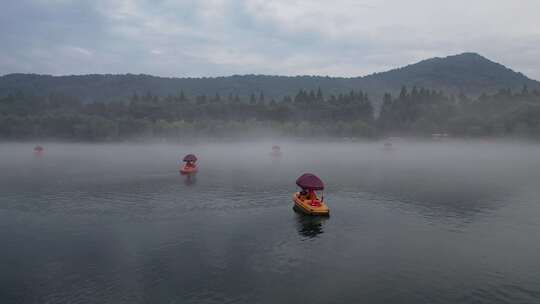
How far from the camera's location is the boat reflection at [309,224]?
42500 millimetres

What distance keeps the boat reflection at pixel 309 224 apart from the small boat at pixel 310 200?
616 millimetres

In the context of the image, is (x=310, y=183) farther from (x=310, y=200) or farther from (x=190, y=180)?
(x=190, y=180)

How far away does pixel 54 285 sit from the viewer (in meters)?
29.0

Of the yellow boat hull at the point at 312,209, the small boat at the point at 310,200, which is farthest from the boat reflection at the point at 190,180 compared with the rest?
the yellow boat hull at the point at 312,209

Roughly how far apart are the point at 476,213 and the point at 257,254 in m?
32.1

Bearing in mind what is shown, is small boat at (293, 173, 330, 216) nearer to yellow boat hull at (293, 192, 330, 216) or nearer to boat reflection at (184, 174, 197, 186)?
yellow boat hull at (293, 192, 330, 216)

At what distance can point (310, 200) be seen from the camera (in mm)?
51094

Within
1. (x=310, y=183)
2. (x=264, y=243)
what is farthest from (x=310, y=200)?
(x=264, y=243)

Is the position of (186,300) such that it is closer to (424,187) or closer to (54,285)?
(54,285)

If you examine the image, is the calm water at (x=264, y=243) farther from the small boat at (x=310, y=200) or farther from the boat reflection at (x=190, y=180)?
the small boat at (x=310, y=200)

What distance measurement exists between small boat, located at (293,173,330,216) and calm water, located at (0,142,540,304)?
5.17ft

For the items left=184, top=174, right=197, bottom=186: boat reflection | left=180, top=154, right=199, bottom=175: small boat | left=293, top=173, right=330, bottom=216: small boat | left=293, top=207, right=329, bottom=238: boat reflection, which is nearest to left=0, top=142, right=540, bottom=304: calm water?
left=293, top=207, right=329, bottom=238: boat reflection

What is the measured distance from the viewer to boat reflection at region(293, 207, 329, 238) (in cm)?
4250

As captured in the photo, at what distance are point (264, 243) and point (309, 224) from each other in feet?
28.5
